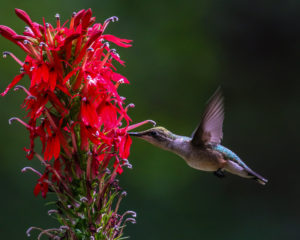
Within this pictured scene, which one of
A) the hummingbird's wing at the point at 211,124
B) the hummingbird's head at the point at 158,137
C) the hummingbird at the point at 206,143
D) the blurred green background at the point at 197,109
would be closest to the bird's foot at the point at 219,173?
the hummingbird at the point at 206,143

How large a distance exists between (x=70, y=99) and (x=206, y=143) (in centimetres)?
109

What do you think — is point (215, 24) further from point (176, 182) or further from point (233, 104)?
point (176, 182)

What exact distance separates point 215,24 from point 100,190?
4540 mm

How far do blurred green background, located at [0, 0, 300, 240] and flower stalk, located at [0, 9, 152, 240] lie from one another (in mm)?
2710

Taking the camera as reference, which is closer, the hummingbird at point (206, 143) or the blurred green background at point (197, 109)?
the hummingbird at point (206, 143)

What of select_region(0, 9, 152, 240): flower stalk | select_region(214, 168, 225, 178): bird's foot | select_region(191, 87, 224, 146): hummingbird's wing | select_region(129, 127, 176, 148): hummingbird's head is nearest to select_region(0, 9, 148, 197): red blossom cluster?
select_region(0, 9, 152, 240): flower stalk

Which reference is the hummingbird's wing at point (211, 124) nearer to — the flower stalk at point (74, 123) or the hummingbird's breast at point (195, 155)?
the hummingbird's breast at point (195, 155)

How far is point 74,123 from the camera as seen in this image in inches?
67.2

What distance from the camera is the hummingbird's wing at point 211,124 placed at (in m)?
2.33

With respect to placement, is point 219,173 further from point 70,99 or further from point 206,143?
point 70,99

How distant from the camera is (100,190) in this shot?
69.4 inches

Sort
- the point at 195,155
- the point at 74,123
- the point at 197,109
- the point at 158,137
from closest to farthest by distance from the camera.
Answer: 1. the point at 74,123
2. the point at 158,137
3. the point at 195,155
4. the point at 197,109

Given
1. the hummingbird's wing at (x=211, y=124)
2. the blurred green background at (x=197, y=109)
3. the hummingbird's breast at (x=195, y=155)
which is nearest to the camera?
the hummingbird's wing at (x=211, y=124)

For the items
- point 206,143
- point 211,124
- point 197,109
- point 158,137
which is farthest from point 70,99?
point 197,109
